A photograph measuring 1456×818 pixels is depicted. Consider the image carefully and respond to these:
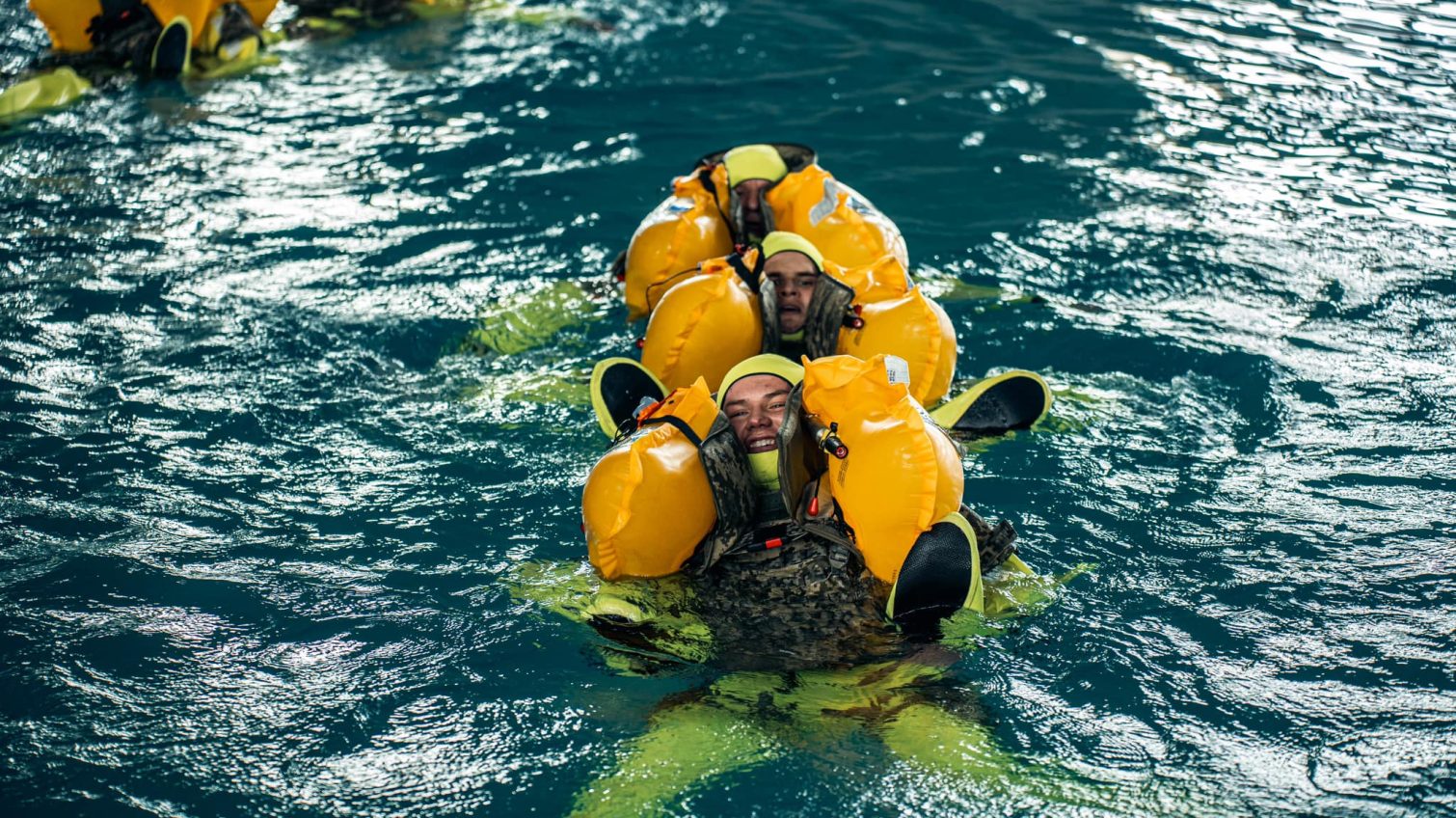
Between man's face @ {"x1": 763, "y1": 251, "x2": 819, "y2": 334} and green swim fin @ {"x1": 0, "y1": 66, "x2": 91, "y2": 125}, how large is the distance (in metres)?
8.15

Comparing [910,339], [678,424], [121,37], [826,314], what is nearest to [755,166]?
[826,314]

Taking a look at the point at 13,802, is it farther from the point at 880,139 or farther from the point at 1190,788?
the point at 880,139

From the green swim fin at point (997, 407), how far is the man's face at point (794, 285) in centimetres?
93

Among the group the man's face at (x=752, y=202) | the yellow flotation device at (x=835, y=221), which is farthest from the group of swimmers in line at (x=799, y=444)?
the man's face at (x=752, y=202)

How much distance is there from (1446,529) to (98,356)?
276 inches

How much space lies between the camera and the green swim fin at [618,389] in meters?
6.31

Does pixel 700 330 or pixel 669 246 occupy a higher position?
pixel 669 246

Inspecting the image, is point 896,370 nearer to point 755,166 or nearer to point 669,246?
point 669,246

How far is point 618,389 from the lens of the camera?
639cm

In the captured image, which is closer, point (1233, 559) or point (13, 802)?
point (13, 802)

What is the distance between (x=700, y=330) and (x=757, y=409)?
1222mm

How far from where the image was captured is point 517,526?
19.5 ft

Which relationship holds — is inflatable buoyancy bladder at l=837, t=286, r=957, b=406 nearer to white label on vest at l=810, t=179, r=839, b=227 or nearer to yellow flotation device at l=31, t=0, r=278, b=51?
white label on vest at l=810, t=179, r=839, b=227

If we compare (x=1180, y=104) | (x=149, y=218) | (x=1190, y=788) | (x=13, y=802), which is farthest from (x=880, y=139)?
(x=13, y=802)
